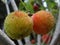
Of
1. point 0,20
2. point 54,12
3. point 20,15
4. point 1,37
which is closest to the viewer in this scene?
point 1,37

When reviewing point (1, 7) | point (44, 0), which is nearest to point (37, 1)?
point (44, 0)

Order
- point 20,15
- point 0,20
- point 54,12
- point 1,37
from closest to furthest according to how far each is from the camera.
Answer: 1. point 1,37
2. point 20,15
3. point 54,12
4. point 0,20

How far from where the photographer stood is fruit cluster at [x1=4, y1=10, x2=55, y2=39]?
518mm

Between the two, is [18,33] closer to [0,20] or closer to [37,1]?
[37,1]

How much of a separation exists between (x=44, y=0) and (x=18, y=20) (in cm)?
27

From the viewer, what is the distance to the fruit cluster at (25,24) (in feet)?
1.70

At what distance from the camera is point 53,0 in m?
0.76

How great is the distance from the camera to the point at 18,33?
1.73 ft

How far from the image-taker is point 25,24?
0.52 m

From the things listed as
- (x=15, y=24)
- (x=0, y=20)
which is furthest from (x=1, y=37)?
(x=0, y=20)

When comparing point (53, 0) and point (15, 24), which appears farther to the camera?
point (53, 0)

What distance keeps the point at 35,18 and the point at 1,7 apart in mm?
759

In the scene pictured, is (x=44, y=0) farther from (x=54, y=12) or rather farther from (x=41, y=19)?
(x=41, y=19)

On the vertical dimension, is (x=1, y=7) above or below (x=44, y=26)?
below
